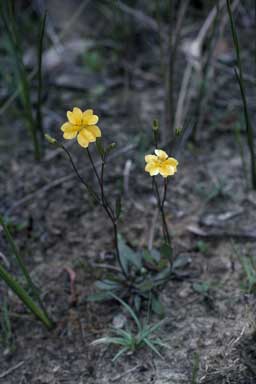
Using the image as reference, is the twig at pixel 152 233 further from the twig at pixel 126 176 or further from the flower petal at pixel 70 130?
the flower petal at pixel 70 130

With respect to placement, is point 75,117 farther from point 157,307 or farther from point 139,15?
point 139,15

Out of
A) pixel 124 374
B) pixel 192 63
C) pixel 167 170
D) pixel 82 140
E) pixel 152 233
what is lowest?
pixel 124 374

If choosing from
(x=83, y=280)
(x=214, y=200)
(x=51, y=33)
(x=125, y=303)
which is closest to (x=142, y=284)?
(x=125, y=303)

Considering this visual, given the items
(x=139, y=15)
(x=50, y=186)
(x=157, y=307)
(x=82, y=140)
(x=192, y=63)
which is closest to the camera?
(x=82, y=140)

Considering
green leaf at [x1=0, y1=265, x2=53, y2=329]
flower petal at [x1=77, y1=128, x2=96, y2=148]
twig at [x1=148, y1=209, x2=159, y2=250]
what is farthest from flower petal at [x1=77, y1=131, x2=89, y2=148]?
twig at [x1=148, y1=209, x2=159, y2=250]

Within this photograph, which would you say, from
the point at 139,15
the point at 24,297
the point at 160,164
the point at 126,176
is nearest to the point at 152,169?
the point at 160,164

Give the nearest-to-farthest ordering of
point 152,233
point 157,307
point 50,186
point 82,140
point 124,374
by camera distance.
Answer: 1. point 82,140
2. point 124,374
3. point 157,307
4. point 152,233
5. point 50,186

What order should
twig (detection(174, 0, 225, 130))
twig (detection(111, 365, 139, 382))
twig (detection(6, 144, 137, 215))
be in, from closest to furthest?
twig (detection(111, 365, 139, 382))
twig (detection(6, 144, 137, 215))
twig (detection(174, 0, 225, 130))

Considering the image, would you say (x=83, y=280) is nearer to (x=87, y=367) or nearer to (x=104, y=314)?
(x=104, y=314)

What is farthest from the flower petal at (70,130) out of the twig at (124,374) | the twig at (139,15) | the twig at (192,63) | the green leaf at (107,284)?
the twig at (139,15)

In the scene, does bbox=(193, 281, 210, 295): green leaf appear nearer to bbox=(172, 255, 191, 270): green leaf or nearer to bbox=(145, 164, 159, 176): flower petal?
bbox=(172, 255, 191, 270): green leaf
